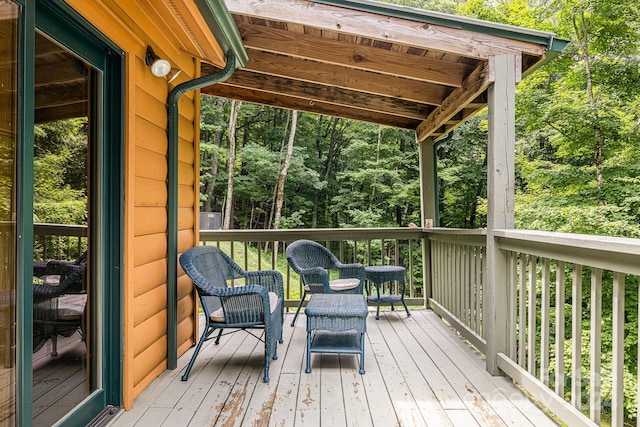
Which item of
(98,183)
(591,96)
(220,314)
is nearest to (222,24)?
(98,183)

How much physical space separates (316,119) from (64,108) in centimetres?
1448

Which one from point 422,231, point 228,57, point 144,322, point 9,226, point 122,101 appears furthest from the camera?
point 422,231

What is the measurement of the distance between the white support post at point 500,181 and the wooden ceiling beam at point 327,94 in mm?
1776

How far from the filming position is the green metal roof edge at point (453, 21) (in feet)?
9.30

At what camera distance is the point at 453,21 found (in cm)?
288

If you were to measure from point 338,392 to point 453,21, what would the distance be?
8.52 feet

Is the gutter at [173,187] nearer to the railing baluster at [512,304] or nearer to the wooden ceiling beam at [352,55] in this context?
the wooden ceiling beam at [352,55]

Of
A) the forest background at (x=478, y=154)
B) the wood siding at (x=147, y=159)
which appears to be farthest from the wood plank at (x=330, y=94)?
the forest background at (x=478, y=154)

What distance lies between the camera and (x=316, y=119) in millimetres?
16016

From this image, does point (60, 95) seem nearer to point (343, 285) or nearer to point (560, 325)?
point (560, 325)

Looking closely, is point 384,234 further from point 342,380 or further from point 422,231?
point 342,380

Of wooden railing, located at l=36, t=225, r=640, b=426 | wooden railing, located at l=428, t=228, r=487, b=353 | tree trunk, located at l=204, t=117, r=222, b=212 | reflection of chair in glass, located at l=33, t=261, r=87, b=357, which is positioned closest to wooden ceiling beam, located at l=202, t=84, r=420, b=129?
wooden railing, located at l=36, t=225, r=640, b=426

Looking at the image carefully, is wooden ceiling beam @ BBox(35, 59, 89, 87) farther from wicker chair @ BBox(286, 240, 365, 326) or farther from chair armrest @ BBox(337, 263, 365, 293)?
chair armrest @ BBox(337, 263, 365, 293)

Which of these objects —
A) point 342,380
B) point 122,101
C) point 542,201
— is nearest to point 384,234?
point 342,380
